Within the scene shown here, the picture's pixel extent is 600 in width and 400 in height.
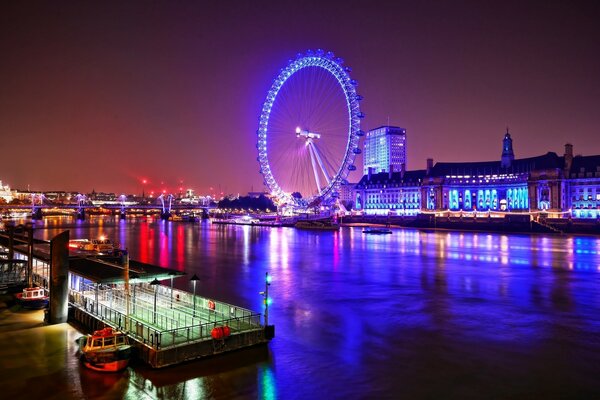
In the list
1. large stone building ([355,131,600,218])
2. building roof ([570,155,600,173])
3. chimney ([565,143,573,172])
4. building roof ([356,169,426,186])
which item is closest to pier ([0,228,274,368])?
large stone building ([355,131,600,218])

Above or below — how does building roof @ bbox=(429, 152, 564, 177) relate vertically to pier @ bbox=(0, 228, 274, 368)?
above

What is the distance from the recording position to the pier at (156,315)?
17.8 meters

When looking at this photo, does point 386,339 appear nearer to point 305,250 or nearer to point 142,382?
point 142,382

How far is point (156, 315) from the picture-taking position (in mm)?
19969

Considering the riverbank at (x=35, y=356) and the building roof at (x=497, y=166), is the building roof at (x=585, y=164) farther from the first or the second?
the riverbank at (x=35, y=356)

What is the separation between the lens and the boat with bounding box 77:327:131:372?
56.0 feet

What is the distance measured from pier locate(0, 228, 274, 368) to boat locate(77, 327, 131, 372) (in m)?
0.62

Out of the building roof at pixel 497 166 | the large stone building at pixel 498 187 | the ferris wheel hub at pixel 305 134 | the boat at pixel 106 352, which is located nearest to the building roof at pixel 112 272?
the boat at pixel 106 352

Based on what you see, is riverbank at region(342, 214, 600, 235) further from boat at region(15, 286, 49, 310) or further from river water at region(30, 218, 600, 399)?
boat at region(15, 286, 49, 310)

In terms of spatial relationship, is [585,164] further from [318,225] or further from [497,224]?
[318,225]

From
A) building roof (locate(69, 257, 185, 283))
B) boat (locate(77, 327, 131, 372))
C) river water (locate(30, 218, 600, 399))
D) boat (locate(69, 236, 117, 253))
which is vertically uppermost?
building roof (locate(69, 257, 185, 283))

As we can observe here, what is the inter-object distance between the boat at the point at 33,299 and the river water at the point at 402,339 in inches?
365

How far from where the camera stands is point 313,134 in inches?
3563

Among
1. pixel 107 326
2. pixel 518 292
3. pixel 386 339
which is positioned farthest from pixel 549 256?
pixel 107 326
